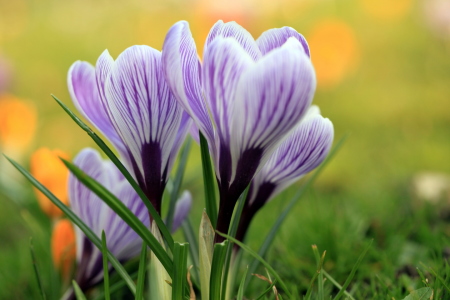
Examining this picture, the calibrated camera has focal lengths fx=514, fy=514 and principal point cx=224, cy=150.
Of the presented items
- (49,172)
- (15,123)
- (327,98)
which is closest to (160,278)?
(49,172)

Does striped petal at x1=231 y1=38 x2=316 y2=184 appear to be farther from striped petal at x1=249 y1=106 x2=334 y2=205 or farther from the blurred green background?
the blurred green background

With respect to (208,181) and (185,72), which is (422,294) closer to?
(208,181)

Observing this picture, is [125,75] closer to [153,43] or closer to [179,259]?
[179,259]

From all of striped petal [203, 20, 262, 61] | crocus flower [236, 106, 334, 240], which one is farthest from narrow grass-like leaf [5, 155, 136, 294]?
striped petal [203, 20, 262, 61]

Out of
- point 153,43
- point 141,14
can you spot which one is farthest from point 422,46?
point 141,14

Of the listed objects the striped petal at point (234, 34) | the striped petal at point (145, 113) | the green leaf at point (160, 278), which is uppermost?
the striped petal at point (234, 34)

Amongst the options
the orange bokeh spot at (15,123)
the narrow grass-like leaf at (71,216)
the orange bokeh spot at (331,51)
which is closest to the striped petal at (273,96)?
the narrow grass-like leaf at (71,216)

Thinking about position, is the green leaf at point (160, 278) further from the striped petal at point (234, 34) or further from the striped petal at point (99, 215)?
the striped petal at point (234, 34)
